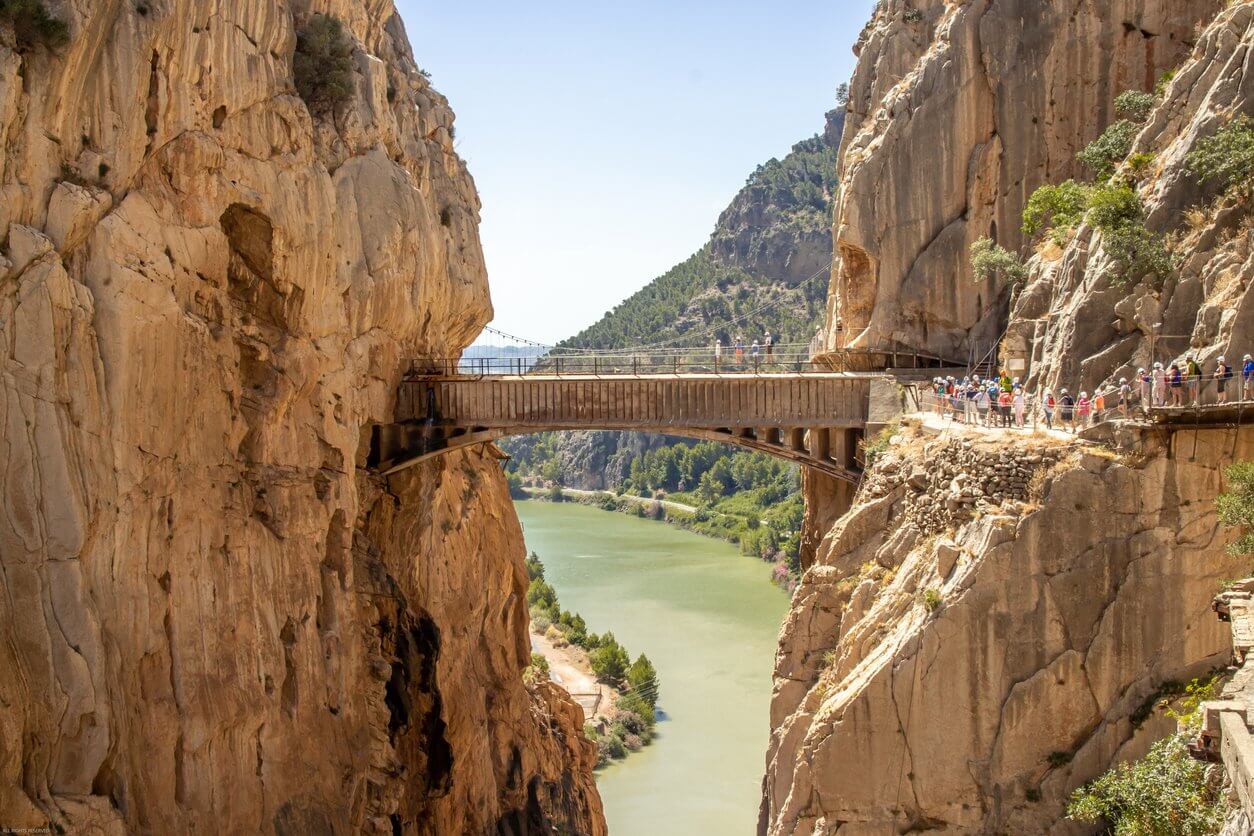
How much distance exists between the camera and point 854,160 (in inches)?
1298

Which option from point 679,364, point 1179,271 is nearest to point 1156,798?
point 1179,271

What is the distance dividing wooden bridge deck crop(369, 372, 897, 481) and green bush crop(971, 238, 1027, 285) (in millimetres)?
4986

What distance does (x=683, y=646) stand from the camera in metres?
59.3

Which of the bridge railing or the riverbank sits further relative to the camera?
the riverbank

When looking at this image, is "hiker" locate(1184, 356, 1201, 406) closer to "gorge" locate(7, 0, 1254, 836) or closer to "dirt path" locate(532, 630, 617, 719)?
"gorge" locate(7, 0, 1254, 836)

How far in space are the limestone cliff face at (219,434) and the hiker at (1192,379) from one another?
14988mm

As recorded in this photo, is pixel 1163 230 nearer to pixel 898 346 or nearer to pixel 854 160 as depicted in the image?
pixel 898 346

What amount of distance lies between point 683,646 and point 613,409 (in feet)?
111

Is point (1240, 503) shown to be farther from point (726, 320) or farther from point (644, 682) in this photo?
point (726, 320)

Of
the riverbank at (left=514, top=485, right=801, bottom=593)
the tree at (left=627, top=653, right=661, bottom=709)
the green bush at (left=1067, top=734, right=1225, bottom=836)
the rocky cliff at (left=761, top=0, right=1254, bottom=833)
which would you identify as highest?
the rocky cliff at (left=761, top=0, right=1254, bottom=833)

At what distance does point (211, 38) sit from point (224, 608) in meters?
9.45

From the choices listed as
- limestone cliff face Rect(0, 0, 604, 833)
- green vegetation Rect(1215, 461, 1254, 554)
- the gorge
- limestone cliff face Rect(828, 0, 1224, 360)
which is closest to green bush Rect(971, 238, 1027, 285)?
the gorge

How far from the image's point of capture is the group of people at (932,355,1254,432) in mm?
17281

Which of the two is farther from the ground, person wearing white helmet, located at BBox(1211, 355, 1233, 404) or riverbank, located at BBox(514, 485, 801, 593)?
person wearing white helmet, located at BBox(1211, 355, 1233, 404)
